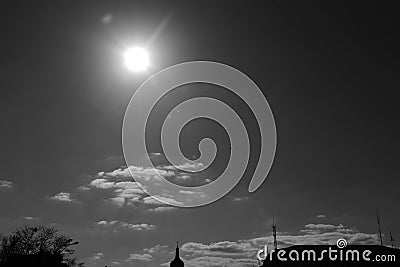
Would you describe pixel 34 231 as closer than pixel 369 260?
No

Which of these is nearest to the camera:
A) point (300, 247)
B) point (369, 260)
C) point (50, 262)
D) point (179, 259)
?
point (50, 262)

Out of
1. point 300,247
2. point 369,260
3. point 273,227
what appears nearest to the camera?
point 369,260

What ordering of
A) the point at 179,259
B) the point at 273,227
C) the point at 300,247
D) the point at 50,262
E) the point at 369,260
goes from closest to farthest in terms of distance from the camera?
the point at 50,262 → the point at 369,260 → the point at 300,247 → the point at 273,227 → the point at 179,259

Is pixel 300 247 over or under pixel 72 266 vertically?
over

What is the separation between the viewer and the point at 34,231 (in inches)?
3098

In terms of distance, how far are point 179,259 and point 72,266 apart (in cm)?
2326

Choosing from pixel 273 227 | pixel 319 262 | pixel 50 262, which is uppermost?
pixel 273 227

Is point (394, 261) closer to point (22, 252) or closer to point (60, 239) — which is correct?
point (60, 239)

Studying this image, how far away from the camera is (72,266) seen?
7944cm

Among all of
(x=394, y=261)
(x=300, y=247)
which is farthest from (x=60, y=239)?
(x=394, y=261)

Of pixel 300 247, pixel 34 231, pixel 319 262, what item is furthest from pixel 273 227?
pixel 34 231

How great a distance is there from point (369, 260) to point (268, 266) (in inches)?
605

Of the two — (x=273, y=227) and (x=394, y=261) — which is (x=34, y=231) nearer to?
(x=273, y=227)

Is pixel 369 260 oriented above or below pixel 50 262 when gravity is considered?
above
